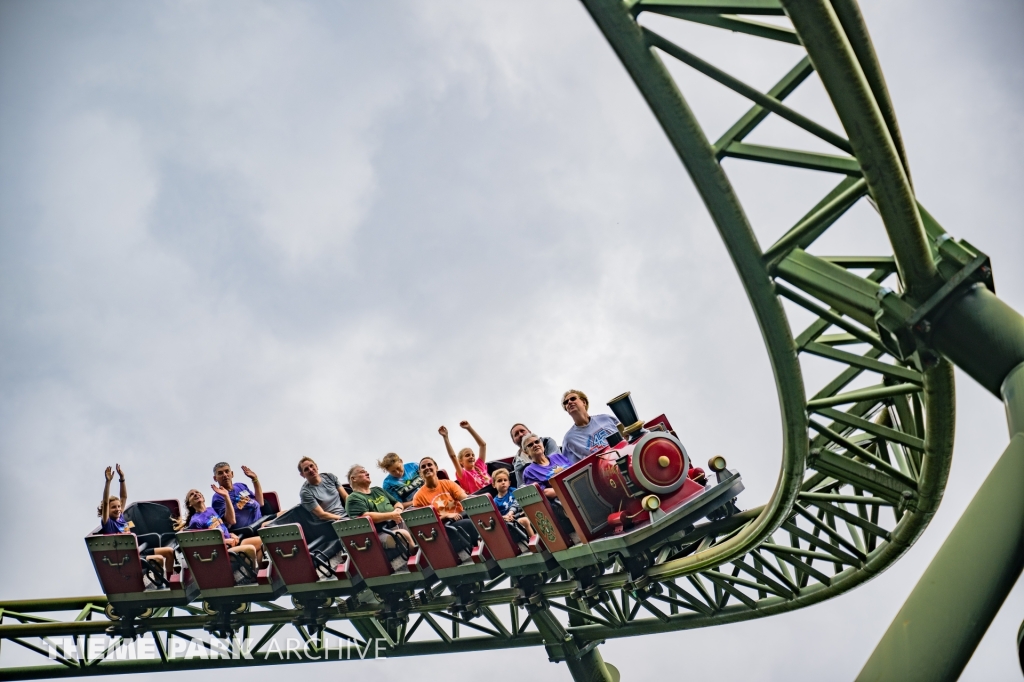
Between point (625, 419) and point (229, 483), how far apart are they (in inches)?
168

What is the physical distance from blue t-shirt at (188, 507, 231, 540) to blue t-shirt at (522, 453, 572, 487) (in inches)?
132

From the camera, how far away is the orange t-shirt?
9508mm

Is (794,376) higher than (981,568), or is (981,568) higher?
(794,376)

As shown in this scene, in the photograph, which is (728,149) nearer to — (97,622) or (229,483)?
(229,483)

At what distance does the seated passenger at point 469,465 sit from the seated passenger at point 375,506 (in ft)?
2.19

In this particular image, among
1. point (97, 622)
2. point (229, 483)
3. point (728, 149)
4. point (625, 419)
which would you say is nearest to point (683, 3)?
point (728, 149)

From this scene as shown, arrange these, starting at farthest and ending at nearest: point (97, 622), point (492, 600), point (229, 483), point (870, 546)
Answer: point (97, 622), point (229, 483), point (492, 600), point (870, 546)

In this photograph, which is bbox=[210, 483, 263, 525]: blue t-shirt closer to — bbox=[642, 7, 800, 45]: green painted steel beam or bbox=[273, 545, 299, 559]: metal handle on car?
bbox=[273, 545, 299, 559]: metal handle on car

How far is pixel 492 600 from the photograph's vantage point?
9828 mm

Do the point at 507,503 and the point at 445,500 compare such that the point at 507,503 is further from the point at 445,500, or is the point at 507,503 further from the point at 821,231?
the point at 821,231

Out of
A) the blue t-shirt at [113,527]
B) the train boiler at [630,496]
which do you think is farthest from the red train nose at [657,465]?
the blue t-shirt at [113,527]

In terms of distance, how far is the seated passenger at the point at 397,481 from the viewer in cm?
999

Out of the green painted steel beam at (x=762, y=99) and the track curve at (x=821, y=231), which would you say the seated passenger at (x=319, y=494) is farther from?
the green painted steel beam at (x=762, y=99)

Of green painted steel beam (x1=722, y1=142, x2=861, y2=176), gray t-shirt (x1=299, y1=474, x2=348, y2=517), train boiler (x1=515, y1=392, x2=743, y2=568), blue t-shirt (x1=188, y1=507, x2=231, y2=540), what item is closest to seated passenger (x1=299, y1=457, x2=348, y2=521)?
gray t-shirt (x1=299, y1=474, x2=348, y2=517)
